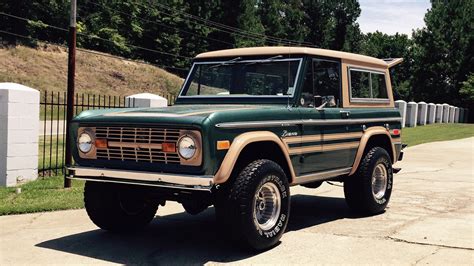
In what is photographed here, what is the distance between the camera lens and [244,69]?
261 inches

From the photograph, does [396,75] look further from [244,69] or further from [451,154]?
[244,69]

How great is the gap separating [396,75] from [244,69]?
7067cm

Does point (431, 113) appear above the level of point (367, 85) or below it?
below

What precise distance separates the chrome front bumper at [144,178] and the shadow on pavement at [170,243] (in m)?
0.74

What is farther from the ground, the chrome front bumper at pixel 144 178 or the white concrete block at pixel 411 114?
the white concrete block at pixel 411 114

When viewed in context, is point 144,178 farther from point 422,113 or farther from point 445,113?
point 445,113

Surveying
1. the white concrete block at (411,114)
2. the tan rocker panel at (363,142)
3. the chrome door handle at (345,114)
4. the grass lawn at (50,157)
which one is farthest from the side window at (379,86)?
the white concrete block at (411,114)

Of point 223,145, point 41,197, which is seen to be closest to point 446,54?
point 41,197

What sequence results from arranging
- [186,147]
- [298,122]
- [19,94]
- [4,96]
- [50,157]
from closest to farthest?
1. [186,147]
2. [298,122]
3. [4,96]
4. [19,94]
5. [50,157]

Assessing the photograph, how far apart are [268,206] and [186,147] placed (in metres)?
1.20

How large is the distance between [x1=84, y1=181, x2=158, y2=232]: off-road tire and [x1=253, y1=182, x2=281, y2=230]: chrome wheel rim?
124 centimetres

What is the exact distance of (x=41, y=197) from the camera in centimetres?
824

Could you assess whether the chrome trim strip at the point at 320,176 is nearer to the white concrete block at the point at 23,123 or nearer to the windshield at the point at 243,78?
the windshield at the point at 243,78

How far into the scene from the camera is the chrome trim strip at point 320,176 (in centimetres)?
611
